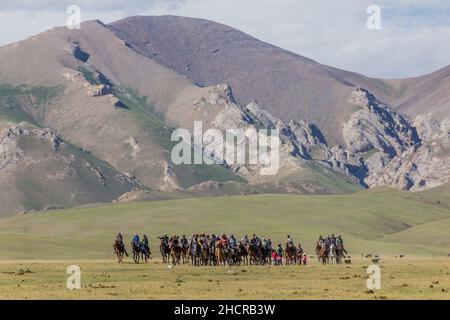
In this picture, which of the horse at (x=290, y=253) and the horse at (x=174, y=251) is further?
the horse at (x=290, y=253)

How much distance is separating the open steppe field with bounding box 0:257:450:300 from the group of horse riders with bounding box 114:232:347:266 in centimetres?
1061

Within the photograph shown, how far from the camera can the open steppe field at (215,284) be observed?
49.5 meters

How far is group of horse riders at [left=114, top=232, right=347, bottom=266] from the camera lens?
300 feet

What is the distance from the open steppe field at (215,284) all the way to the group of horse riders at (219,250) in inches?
418

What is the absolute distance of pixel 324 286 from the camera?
57.3m

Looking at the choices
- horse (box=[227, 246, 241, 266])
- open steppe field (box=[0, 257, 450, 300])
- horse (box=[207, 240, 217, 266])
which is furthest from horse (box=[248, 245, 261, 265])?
open steppe field (box=[0, 257, 450, 300])

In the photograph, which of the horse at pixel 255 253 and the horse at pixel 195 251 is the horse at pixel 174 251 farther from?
the horse at pixel 255 253

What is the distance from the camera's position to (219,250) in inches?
3529

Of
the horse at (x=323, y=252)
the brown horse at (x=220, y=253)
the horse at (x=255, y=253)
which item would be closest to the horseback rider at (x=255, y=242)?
the horse at (x=255, y=253)

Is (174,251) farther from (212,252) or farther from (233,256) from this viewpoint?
(233,256)

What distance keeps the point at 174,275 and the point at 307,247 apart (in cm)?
11265

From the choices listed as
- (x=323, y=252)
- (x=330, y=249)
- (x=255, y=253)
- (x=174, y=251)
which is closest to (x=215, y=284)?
(x=174, y=251)
